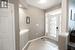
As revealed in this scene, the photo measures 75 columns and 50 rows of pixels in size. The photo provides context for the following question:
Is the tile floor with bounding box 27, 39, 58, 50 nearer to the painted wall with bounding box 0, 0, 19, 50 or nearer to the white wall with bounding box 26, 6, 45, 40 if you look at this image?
the white wall with bounding box 26, 6, 45, 40

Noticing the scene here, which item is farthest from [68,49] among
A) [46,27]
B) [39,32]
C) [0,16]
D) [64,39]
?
[46,27]

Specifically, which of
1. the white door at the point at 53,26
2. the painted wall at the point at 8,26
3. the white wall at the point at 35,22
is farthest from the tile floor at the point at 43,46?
the painted wall at the point at 8,26

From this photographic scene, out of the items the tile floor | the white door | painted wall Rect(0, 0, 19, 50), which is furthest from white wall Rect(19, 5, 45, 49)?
painted wall Rect(0, 0, 19, 50)

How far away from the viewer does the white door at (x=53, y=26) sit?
6.72 metres

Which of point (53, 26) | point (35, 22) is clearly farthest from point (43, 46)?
point (53, 26)

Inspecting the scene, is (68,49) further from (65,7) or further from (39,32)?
(39,32)

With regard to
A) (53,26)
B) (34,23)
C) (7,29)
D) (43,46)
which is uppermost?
(34,23)

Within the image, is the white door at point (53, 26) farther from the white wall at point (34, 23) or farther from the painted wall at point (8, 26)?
the painted wall at point (8, 26)

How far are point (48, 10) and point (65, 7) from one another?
4926mm

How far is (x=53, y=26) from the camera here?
7375mm

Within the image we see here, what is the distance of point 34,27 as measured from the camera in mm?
6895

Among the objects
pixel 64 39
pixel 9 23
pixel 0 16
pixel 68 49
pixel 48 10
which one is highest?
pixel 48 10

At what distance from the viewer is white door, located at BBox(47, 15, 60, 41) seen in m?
6.72

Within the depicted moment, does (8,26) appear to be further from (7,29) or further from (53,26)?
(53,26)
